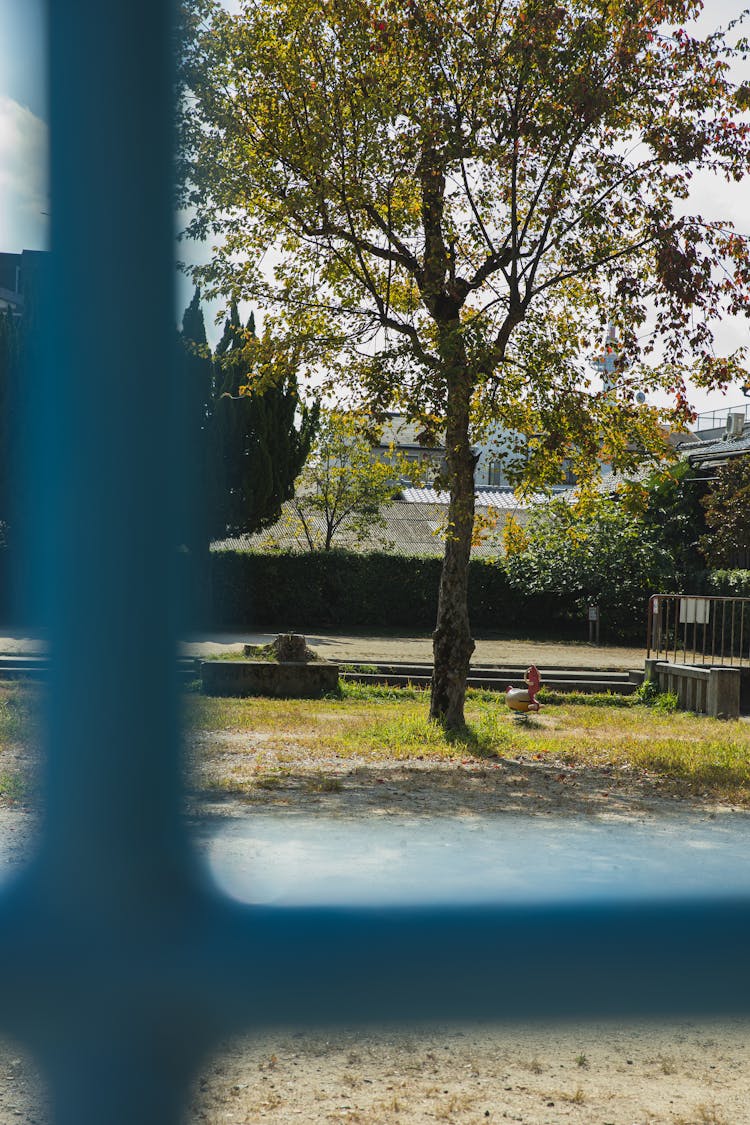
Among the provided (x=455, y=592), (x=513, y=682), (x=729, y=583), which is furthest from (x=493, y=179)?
(x=729, y=583)

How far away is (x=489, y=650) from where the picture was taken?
979 inches

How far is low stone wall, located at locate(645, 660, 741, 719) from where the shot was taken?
16.1 m

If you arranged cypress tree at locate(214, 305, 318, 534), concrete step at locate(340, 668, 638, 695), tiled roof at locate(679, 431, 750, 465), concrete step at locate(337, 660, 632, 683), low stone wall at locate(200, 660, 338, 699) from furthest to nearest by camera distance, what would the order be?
tiled roof at locate(679, 431, 750, 465)
cypress tree at locate(214, 305, 318, 534)
concrete step at locate(337, 660, 632, 683)
concrete step at locate(340, 668, 638, 695)
low stone wall at locate(200, 660, 338, 699)

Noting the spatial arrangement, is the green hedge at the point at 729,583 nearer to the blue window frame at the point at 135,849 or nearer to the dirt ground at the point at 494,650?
the dirt ground at the point at 494,650

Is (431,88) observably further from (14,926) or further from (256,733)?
(14,926)

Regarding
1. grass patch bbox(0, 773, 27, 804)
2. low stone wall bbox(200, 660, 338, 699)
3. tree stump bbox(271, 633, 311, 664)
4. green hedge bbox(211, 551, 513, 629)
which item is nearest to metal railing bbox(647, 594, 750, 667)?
low stone wall bbox(200, 660, 338, 699)

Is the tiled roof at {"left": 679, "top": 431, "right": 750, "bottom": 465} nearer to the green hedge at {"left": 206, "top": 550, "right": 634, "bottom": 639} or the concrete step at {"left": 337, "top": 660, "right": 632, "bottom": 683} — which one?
the green hedge at {"left": 206, "top": 550, "right": 634, "bottom": 639}

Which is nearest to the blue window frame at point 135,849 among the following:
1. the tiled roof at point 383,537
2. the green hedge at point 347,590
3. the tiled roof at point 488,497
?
the green hedge at point 347,590

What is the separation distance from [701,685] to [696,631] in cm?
208

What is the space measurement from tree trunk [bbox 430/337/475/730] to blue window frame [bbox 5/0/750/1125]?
1005cm

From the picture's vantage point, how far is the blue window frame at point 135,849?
489mm

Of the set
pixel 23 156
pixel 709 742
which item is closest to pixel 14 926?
pixel 23 156

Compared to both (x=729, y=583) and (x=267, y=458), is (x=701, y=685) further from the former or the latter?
(x=267, y=458)

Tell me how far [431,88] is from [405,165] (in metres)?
0.73
